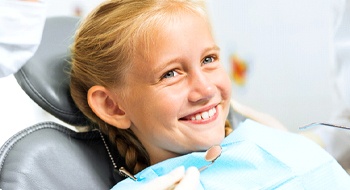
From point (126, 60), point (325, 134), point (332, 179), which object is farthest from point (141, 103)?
point (325, 134)

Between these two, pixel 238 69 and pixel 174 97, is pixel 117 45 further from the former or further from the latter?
pixel 238 69

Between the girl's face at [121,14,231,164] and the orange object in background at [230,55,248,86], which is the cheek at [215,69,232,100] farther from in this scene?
the orange object in background at [230,55,248,86]

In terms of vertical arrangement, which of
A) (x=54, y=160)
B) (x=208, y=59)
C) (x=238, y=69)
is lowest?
(x=238, y=69)

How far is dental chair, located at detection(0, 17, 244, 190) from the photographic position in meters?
1.18

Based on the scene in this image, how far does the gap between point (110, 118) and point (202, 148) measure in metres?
0.22

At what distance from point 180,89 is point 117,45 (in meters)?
0.16

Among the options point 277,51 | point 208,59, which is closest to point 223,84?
point 208,59

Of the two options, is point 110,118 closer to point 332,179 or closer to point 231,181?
point 231,181

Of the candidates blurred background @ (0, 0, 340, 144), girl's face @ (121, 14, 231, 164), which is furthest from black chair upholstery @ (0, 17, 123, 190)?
blurred background @ (0, 0, 340, 144)

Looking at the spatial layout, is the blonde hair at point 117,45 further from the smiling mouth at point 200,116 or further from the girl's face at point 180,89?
the smiling mouth at point 200,116

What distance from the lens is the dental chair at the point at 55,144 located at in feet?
3.86

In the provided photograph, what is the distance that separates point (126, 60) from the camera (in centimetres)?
120

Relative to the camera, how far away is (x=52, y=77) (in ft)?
4.31

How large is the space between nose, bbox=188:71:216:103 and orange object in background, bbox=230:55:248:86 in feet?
4.18
